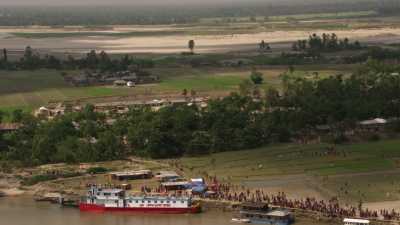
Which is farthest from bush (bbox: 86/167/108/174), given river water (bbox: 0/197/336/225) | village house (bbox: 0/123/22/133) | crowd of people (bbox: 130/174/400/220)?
village house (bbox: 0/123/22/133)

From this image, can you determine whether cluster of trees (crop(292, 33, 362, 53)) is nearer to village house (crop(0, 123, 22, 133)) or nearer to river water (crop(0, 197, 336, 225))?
village house (crop(0, 123, 22, 133))

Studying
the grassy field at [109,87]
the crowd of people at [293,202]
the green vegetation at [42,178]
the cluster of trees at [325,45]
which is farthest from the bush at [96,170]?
the cluster of trees at [325,45]

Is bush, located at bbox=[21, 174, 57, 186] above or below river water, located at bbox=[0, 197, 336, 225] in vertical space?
above

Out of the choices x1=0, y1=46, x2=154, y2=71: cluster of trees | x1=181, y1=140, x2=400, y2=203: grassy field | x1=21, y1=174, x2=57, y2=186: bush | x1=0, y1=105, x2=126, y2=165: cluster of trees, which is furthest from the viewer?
x1=0, y1=46, x2=154, y2=71: cluster of trees

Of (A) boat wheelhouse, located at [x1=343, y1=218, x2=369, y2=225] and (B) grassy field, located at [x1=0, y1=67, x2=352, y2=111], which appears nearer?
(A) boat wheelhouse, located at [x1=343, y1=218, x2=369, y2=225]

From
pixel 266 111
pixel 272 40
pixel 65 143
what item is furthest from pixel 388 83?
pixel 272 40

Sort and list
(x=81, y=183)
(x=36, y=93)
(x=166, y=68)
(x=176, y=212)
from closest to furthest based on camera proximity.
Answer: (x=176, y=212) < (x=81, y=183) < (x=36, y=93) < (x=166, y=68)

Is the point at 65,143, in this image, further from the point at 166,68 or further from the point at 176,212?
the point at 166,68
